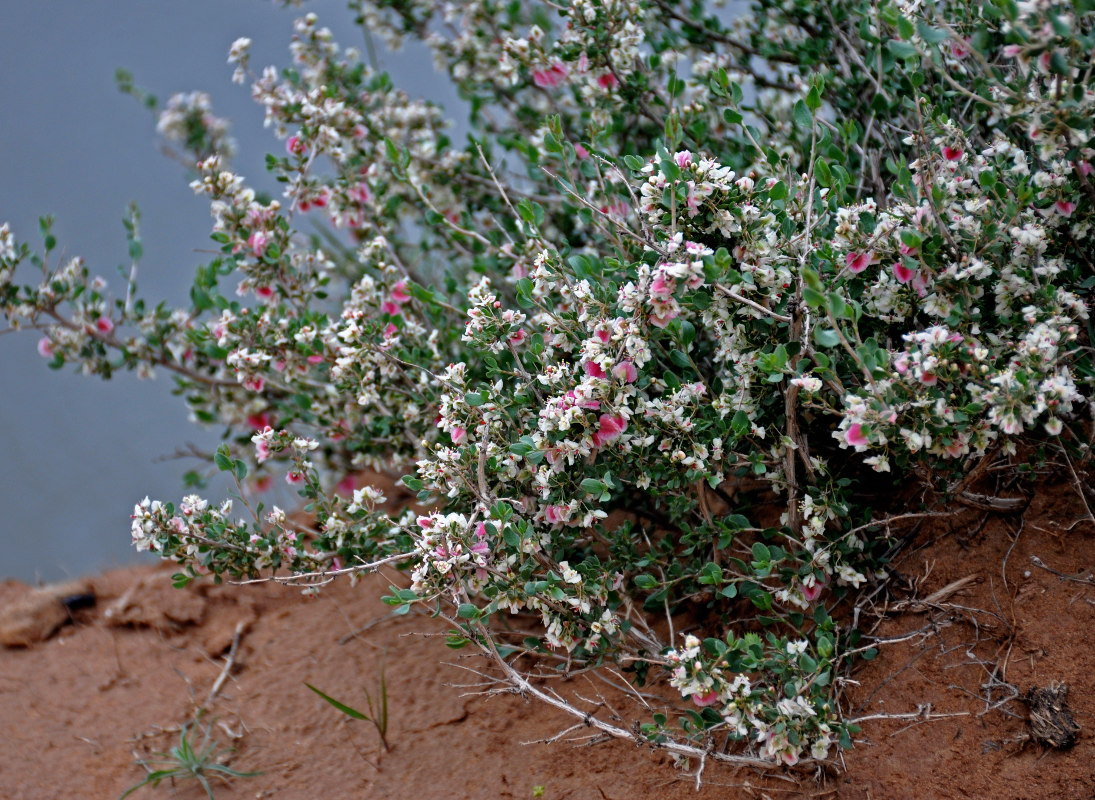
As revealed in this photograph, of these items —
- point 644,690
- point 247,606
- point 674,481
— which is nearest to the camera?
point 674,481

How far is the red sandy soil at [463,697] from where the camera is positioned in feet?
5.57

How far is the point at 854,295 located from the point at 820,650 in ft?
2.50

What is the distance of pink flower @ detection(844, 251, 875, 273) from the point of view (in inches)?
67.1

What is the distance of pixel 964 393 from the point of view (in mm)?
1604

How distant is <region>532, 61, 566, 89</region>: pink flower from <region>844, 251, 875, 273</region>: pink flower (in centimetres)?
134

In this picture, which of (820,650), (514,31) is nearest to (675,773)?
(820,650)

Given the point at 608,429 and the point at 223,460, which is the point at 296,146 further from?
the point at 608,429

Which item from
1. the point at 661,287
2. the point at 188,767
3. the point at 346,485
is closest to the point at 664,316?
the point at 661,287

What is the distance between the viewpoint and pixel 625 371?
5.44 ft

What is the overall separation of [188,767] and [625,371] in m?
1.55

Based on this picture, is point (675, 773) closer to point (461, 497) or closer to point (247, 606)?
point (461, 497)

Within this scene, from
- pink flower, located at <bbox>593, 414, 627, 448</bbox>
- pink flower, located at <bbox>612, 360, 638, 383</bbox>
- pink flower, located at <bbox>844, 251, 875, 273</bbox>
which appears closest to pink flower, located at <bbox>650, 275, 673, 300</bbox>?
pink flower, located at <bbox>612, 360, 638, 383</bbox>

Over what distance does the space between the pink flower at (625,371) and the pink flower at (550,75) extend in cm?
141

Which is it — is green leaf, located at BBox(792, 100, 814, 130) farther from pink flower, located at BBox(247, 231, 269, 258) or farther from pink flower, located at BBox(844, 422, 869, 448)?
pink flower, located at BBox(247, 231, 269, 258)
